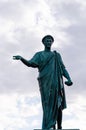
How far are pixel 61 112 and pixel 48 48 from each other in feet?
7.26

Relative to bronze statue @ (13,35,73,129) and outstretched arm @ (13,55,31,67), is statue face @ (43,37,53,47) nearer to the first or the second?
bronze statue @ (13,35,73,129)

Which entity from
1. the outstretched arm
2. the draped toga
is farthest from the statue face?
the outstretched arm

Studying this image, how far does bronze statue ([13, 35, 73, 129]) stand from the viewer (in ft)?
59.3

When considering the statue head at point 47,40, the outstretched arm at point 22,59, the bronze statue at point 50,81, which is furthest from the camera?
the statue head at point 47,40

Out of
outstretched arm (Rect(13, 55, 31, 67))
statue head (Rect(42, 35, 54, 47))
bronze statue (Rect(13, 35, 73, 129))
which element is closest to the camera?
outstretched arm (Rect(13, 55, 31, 67))

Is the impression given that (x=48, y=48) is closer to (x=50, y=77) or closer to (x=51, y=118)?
(x=50, y=77)

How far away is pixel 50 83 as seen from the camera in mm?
18312

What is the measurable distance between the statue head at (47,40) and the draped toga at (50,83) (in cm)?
28

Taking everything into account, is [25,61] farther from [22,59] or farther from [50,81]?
[50,81]

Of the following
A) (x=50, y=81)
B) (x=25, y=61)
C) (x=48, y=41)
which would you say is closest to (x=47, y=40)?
(x=48, y=41)

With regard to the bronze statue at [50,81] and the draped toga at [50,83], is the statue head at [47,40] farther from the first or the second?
the draped toga at [50,83]

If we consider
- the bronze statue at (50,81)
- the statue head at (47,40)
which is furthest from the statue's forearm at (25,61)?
the statue head at (47,40)

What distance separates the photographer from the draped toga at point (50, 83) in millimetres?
18094

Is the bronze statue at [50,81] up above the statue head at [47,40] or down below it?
below
